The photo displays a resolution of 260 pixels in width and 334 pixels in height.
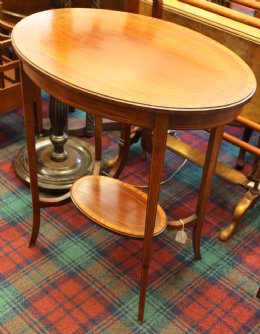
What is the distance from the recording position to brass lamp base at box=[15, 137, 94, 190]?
1.97 meters

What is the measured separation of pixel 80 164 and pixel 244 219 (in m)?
0.80

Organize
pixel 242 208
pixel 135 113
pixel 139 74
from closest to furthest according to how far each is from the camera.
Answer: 1. pixel 135 113
2. pixel 139 74
3. pixel 242 208

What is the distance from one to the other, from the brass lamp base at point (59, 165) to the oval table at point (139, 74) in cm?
42

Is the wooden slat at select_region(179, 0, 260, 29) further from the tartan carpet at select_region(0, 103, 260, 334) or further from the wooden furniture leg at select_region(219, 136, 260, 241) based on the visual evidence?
the tartan carpet at select_region(0, 103, 260, 334)

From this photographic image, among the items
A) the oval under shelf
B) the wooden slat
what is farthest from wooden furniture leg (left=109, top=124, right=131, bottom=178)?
the wooden slat

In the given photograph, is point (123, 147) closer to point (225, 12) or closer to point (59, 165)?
point (59, 165)

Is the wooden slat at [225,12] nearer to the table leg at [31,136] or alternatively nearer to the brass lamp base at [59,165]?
the table leg at [31,136]

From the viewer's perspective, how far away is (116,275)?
1628 mm

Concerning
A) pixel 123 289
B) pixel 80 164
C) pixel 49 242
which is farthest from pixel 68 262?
pixel 80 164

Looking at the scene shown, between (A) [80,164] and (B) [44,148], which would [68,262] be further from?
(B) [44,148]

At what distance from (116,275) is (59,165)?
0.65 meters

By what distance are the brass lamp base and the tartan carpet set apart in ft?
0.30

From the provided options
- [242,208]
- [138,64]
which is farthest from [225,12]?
[242,208]

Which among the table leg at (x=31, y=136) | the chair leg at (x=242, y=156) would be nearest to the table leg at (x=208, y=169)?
the table leg at (x=31, y=136)
